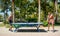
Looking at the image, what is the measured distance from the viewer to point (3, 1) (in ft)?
86.9

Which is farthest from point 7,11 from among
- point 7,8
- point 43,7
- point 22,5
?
point 43,7

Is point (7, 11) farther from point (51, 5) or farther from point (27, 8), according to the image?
point (51, 5)

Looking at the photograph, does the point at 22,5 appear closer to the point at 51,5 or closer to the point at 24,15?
the point at 24,15

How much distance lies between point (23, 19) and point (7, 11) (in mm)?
2427

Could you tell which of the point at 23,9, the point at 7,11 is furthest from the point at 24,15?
the point at 7,11

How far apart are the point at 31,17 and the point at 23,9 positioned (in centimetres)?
159

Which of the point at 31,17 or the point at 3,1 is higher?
the point at 3,1

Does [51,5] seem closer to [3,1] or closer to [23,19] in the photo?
Answer: [23,19]

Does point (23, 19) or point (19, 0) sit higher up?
point (19, 0)

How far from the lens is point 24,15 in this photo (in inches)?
1064

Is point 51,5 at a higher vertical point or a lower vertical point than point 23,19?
higher

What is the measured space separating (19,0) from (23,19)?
9.64 feet

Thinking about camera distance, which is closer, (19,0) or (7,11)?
(19,0)

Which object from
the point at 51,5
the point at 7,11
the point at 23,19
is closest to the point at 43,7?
the point at 51,5
